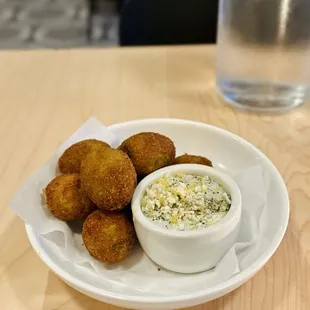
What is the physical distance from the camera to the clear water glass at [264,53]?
34.8 inches

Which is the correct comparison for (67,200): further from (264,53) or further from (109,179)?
(264,53)

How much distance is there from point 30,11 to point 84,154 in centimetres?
238

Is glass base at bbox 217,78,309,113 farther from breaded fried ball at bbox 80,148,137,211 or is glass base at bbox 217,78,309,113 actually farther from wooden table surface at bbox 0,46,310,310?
breaded fried ball at bbox 80,148,137,211

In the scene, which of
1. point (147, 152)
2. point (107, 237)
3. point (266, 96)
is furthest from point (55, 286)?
point (266, 96)

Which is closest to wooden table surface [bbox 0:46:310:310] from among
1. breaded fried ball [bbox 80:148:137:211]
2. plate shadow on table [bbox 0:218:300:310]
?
plate shadow on table [bbox 0:218:300:310]

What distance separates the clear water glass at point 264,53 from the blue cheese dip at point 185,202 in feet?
1.16

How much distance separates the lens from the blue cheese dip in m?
0.57

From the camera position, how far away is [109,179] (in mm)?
583

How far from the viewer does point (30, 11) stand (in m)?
2.84

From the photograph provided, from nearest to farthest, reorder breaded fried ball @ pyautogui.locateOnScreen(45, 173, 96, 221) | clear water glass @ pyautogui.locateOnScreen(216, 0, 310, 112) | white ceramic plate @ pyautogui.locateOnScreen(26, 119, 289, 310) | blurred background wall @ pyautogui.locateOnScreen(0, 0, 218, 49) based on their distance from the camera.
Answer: white ceramic plate @ pyautogui.locateOnScreen(26, 119, 289, 310) → breaded fried ball @ pyautogui.locateOnScreen(45, 173, 96, 221) → clear water glass @ pyautogui.locateOnScreen(216, 0, 310, 112) → blurred background wall @ pyautogui.locateOnScreen(0, 0, 218, 49)

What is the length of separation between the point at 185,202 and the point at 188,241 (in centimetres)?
6

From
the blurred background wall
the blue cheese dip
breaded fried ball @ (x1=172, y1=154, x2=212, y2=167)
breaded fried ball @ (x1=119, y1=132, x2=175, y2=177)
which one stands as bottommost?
the blurred background wall

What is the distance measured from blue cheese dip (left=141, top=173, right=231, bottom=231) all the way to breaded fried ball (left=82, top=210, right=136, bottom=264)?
0.03 meters

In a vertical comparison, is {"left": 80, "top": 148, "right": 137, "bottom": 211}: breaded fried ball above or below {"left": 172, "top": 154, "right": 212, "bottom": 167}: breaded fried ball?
above
